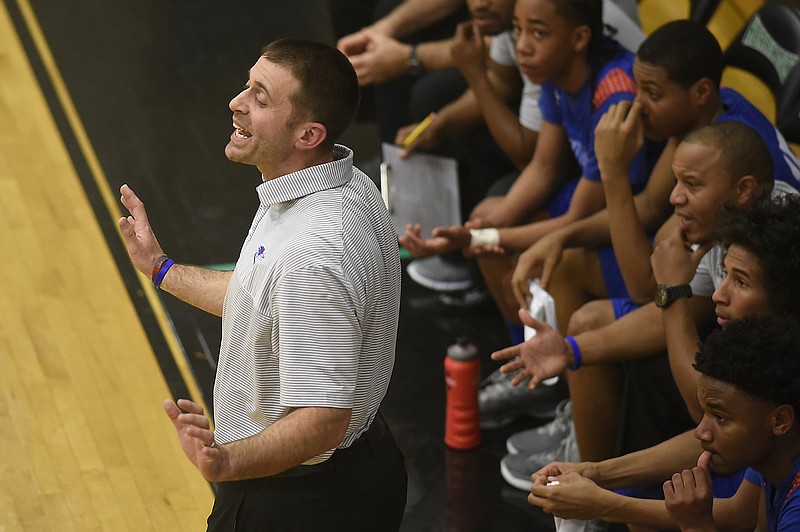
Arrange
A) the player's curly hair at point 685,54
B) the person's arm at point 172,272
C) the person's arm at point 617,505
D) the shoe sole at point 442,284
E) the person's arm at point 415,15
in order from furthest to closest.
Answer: the person's arm at point 415,15 < the shoe sole at point 442,284 < the player's curly hair at point 685,54 < the person's arm at point 172,272 < the person's arm at point 617,505

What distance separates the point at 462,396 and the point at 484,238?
512 millimetres

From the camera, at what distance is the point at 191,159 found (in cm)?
526

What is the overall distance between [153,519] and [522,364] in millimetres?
1095

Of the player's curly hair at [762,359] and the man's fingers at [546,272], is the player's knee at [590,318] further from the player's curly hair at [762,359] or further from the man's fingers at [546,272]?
the player's curly hair at [762,359]

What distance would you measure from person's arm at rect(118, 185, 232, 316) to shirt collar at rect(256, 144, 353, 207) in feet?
1.33

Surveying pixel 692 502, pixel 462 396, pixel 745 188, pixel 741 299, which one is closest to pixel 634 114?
pixel 745 188

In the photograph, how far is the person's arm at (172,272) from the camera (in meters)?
2.72

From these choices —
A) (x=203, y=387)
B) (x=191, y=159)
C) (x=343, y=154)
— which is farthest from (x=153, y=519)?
(x=191, y=159)

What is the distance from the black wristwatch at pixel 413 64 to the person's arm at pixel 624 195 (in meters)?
1.44

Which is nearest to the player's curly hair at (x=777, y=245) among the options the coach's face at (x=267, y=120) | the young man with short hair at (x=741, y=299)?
the young man with short hair at (x=741, y=299)

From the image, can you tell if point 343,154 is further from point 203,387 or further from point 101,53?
point 101,53

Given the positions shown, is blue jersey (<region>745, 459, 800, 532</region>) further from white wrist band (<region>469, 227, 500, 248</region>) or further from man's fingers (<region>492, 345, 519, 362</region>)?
white wrist band (<region>469, 227, 500, 248</region>)

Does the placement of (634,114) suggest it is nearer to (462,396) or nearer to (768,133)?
(768,133)

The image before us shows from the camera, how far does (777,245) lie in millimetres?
2635
